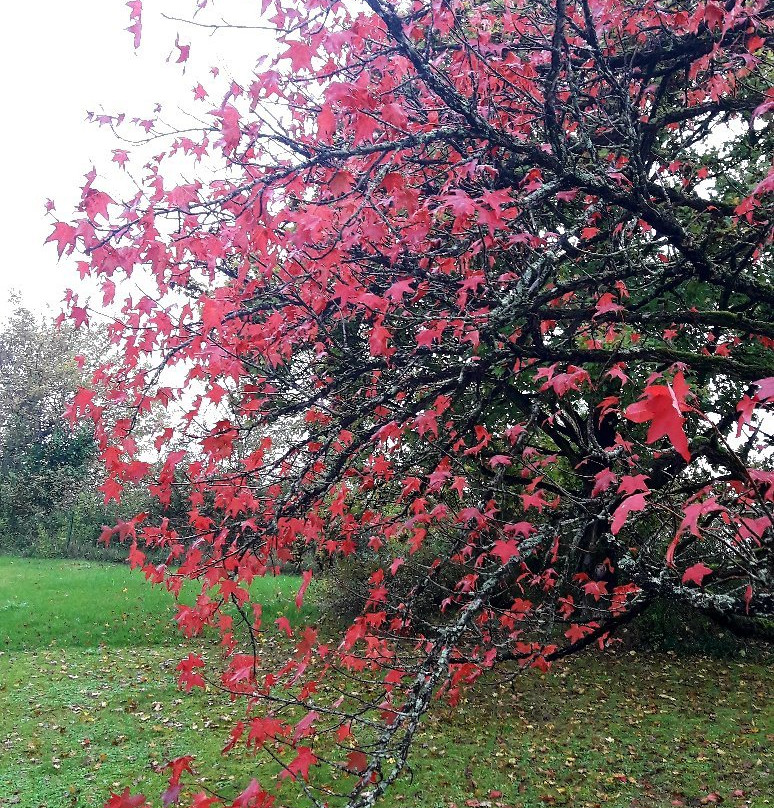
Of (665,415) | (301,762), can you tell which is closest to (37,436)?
(301,762)

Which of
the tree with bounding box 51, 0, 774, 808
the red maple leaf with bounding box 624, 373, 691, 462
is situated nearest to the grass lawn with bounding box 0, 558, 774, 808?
the tree with bounding box 51, 0, 774, 808

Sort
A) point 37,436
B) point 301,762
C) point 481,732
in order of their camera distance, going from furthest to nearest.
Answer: point 37,436, point 481,732, point 301,762

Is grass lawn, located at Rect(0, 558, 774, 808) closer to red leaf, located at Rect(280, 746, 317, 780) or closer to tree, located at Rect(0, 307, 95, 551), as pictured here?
red leaf, located at Rect(280, 746, 317, 780)

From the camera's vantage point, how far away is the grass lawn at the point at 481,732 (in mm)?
5910

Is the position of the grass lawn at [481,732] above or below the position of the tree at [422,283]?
below

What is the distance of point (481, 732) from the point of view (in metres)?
7.32

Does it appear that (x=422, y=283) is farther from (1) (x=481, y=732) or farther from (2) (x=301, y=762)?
(1) (x=481, y=732)

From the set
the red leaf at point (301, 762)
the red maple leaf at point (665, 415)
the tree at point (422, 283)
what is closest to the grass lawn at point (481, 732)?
the tree at point (422, 283)

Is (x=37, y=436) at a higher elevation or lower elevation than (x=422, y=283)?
lower

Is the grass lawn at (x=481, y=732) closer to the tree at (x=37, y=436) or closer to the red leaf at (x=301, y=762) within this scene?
the red leaf at (x=301, y=762)

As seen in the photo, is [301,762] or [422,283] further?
[422,283]

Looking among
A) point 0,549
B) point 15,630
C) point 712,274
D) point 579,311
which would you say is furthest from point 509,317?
point 0,549

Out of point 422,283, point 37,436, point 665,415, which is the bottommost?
point 665,415

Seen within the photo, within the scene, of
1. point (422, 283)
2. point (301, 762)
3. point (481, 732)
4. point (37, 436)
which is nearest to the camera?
point (301, 762)
